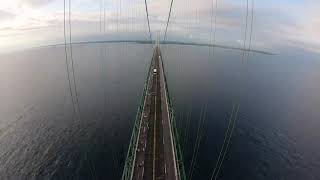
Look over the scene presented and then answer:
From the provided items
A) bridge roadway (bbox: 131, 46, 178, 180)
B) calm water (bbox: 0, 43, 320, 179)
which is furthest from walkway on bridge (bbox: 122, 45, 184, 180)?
calm water (bbox: 0, 43, 320, 179)

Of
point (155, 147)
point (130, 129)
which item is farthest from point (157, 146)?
point (130, 129)

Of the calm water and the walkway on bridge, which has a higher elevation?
the walkway on bridge

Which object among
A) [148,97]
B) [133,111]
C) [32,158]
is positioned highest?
[148,97]

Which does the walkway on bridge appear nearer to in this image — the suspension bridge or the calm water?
the suspension bridge

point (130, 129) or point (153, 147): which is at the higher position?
point (153, 147)

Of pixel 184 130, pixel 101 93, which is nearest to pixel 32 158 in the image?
pixel 184 130

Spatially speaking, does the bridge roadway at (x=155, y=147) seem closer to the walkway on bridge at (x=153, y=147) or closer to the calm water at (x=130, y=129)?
the walkway on bridge at (x=153, y=147)

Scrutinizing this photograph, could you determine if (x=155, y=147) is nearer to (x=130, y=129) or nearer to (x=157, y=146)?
(x=157, y=146)

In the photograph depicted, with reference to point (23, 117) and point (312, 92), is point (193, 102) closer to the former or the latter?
point (23, 117)

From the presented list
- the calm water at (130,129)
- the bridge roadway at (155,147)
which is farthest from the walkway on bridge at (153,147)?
the calm water at (130,129)
